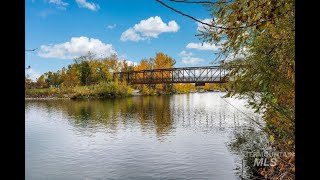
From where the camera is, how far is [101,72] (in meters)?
89.1

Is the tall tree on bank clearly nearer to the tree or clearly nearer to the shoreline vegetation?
the shoreline vegetation

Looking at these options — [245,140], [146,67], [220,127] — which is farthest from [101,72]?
[245,140]

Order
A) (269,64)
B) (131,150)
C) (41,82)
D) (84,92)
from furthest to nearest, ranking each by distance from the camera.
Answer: (41,82)
(84,92)
(131,150)
(269,64)

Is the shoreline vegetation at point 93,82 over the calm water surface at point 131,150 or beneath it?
over

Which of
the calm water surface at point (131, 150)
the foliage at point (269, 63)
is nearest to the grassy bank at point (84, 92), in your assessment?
the calm water surface at point (131, 150)

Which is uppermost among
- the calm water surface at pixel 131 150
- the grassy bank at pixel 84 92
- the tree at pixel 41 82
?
the tree at pixel 41 82

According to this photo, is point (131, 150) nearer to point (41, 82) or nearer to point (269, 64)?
point (269, 64)

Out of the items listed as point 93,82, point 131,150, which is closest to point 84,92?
point 93,82

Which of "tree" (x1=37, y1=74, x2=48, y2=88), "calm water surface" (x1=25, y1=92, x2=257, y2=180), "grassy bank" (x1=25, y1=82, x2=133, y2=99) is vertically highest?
"tree" (x1=37, y1=74, x2=48, y2=88)

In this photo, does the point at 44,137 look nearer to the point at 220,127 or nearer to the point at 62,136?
the point at 62,136

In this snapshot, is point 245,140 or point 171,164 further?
point 245,140

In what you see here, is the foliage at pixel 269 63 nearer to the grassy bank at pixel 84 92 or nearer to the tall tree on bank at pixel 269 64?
the tall tree on bank at pixel 269 64

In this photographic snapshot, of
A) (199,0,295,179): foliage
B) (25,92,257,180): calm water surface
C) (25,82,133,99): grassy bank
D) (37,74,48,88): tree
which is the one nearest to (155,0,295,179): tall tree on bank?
(199,0,295,179): foliage
